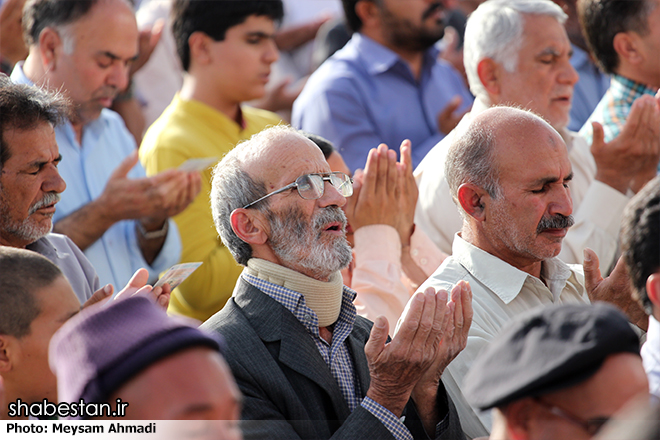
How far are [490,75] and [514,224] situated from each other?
1503 mm

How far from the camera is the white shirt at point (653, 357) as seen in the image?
7.07 ft

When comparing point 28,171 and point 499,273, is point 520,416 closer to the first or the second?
point 499,273

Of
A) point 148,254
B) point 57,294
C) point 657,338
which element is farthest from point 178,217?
point 657,338

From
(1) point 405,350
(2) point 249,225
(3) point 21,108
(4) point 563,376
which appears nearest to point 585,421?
(4) point 563,376

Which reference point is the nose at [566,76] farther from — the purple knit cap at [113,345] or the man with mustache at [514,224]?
the purple knit cap at [113,345]

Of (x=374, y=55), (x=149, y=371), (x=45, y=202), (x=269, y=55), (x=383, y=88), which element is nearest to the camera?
(x=149, y=371)

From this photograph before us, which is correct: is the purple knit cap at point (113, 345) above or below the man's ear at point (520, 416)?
above

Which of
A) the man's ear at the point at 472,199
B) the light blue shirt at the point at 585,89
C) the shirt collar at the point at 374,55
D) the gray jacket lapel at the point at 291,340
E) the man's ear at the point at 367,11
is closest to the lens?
the gray jacket lapel at the point at 291,340

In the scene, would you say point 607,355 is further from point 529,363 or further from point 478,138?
point 478,138

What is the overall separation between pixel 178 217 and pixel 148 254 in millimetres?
294

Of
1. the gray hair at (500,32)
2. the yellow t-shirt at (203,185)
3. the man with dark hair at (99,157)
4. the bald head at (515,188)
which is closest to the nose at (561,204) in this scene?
the bald head at (515,188)

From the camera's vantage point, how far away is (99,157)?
4.18 meters

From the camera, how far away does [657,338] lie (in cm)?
220

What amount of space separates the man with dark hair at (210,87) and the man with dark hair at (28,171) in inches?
46.0
